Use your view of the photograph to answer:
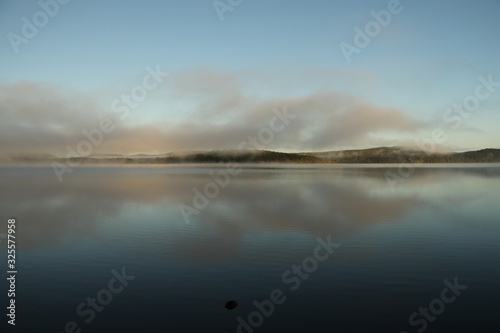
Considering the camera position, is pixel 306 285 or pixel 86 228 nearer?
pixel 306 285

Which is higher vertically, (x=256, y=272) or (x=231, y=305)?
(x=256, y=272)

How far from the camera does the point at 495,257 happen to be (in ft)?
57.5

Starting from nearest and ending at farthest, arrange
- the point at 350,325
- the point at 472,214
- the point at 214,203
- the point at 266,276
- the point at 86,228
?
the point at 350,325 → the point at 266,276 → the point at 86,228 → the point at 472,214 → the point at 214,203

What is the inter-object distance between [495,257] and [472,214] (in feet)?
48.1

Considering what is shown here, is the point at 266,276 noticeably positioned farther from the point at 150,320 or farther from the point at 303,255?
the point at 150,320

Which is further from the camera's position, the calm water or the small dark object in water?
the small dark object in water

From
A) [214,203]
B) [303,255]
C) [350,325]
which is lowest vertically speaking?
[350,325]

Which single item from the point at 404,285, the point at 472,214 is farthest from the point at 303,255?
the point at 472,214

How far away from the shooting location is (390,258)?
17469 millimetres

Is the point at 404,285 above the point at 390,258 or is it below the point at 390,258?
below

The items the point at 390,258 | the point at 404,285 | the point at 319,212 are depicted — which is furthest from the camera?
the point at 319,212

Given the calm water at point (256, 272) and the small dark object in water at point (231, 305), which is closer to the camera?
the calm water at point (256, 272)

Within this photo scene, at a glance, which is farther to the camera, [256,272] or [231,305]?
[256,272]

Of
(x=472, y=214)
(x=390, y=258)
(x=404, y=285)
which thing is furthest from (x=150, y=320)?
(x=472, y=214)
